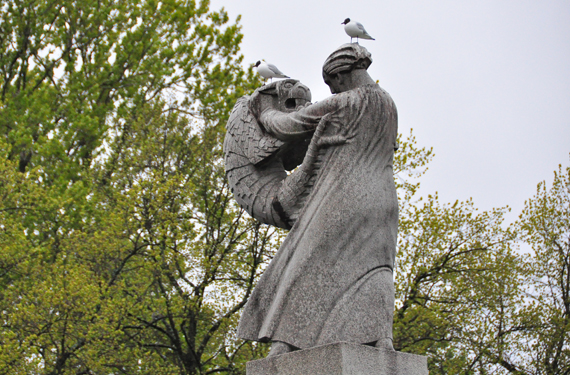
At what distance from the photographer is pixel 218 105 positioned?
52.8ft

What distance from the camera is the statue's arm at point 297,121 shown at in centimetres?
430

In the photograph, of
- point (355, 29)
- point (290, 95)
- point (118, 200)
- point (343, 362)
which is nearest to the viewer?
point (343, 362)

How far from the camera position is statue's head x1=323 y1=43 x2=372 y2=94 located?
438cm

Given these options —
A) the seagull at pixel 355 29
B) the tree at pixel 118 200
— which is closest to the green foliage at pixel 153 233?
the tree at pixel 118 200

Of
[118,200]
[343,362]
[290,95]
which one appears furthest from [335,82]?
[118,200]

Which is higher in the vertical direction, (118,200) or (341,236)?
(118,200)

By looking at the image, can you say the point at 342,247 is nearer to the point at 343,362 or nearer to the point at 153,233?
the point at 343,362

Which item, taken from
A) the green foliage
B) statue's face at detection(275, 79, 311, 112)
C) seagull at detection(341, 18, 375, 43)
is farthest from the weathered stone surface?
the green foliage

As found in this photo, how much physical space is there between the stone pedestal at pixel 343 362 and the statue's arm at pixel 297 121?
156 centimetres

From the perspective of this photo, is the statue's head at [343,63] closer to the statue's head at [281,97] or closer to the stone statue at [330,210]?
the stone statue at [330,210]

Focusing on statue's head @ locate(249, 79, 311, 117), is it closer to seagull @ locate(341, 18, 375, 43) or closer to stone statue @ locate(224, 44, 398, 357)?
stone statue @ locate(224, 44, 398, 357)

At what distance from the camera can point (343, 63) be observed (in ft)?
14.4

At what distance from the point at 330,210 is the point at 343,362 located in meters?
1.00

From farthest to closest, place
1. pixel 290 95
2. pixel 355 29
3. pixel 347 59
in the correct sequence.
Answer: pixel 355 29 < pixel 290 95 < pixel 347 59
